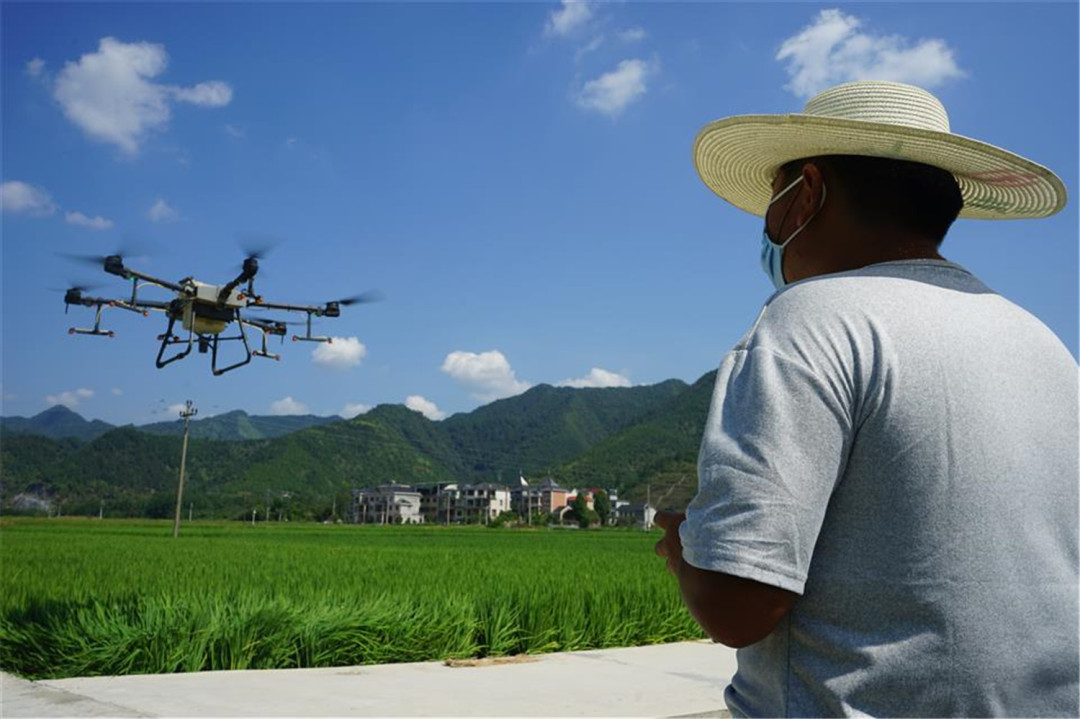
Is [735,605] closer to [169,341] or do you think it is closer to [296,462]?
[169,341]

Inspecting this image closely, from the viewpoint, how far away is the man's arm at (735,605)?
1074 mm

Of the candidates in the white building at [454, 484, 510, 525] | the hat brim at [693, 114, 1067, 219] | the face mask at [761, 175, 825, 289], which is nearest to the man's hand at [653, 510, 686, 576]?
the face mask at [761, 175, 825, 289]

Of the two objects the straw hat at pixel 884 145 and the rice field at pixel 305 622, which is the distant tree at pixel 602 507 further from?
the straw hat at pixel 884 145

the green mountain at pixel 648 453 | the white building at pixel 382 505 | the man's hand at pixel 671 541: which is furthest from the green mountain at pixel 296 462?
the man's hand at pixel 671 541

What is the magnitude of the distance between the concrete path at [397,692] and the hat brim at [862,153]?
3355 mm

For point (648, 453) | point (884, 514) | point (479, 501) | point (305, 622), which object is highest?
point (648, 453)

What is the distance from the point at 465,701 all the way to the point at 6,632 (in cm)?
353

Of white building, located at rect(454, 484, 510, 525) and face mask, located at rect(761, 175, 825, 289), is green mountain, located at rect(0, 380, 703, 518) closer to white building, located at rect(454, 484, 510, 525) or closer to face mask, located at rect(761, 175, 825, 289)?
white building, located at rect(454, 484, 510, 525)

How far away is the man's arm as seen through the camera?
3.52 ft

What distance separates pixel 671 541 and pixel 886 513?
0.29 m

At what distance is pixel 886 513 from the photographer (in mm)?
1104

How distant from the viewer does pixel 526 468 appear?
176125 mm

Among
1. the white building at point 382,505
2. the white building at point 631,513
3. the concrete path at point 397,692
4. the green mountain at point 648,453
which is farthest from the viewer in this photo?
the green mountain at point 648,453

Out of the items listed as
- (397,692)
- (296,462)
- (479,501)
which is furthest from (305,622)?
(296,462)
